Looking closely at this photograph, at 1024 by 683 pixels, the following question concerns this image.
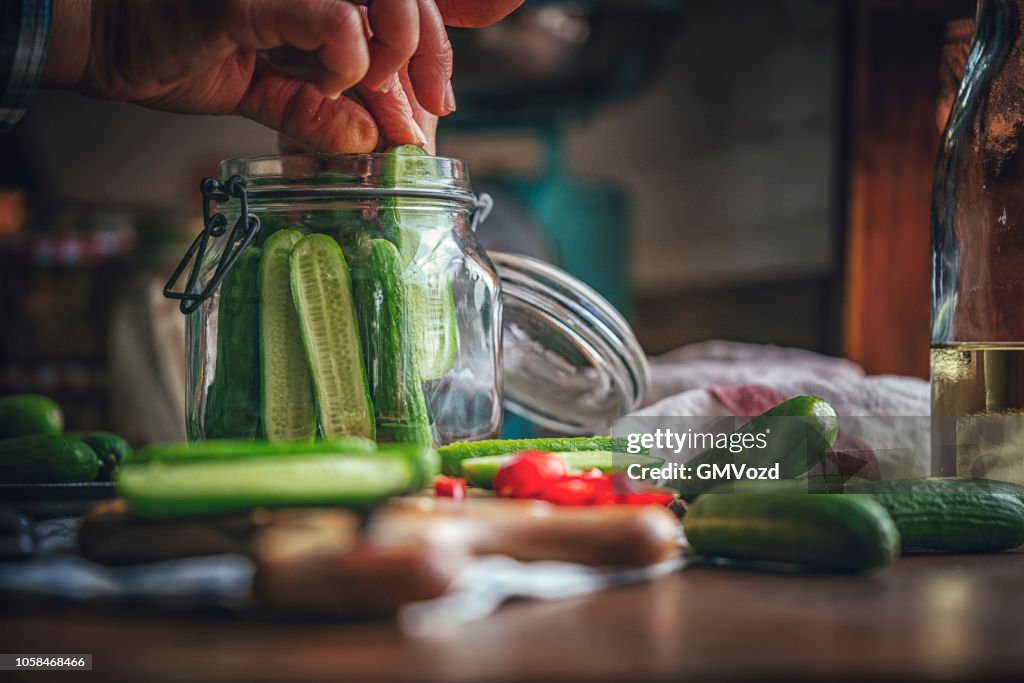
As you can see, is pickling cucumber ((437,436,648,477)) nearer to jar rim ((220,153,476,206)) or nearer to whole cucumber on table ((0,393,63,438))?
jar rim ((220,153,476,206))

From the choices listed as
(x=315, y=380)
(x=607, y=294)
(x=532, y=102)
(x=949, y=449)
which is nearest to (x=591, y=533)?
(x=315, y=380)

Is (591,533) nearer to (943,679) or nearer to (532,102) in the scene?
(943,679)

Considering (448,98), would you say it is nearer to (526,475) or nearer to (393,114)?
(393,114)

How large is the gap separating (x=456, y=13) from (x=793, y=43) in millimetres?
2440

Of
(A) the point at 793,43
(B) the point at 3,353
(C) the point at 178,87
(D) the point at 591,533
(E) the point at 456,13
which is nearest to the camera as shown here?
(D) the point at 591,533

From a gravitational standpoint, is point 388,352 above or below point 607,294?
below

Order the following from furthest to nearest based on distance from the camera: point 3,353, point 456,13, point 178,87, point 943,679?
point 3,353 → point 456,13 → point 178,87 → point 943,679

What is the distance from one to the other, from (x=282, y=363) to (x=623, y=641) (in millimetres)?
427

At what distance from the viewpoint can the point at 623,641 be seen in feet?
1.65

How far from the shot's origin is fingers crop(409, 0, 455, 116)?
0.98 meters

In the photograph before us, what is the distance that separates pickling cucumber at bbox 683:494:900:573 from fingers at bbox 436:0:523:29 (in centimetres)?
59

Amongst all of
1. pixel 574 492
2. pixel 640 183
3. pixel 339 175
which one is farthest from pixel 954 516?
pixel 640 183

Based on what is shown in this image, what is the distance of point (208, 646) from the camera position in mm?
489

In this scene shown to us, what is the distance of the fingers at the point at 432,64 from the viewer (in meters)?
0.98
